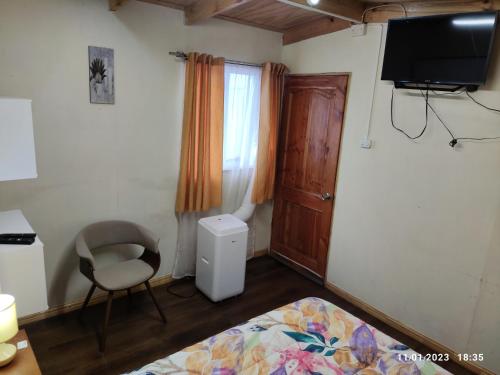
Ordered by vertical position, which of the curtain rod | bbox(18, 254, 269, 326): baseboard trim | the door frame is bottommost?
bbox(18, 254, 269, 326): baseboard trim

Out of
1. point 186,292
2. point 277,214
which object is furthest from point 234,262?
point 277,214

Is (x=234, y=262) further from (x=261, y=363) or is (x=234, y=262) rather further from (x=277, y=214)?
(x=261, y=363)

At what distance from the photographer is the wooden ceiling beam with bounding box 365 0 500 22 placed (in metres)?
2.25

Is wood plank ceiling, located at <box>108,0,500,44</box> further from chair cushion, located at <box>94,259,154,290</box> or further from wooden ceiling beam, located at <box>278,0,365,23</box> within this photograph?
chair cushion, located at <box>94,259,154,290</box>

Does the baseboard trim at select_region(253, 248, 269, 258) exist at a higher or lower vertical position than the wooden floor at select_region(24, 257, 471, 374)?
higher

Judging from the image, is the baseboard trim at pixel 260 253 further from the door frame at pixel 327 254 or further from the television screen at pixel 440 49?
the television screen at pixel 440 49

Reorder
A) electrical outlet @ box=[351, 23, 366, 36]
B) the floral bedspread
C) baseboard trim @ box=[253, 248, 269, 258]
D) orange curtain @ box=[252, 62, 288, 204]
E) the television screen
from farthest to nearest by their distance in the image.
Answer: baseboard trim @ box=[253, 248, 269, 258]
orange curtain @ box=[252, 62, 288, 204]
electrical outlet @ box=[351, 23, 366, 36]
the television screen
the floral bedspread

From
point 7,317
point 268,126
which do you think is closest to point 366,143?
point 268,126

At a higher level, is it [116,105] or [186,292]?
[116,105]

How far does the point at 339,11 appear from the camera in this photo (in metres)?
2.67

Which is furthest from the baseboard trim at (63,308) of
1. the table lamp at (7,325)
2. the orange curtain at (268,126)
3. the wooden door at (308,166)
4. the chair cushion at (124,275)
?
the wooden door at (308,166)

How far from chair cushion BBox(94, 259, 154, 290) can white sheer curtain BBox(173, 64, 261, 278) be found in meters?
0.66

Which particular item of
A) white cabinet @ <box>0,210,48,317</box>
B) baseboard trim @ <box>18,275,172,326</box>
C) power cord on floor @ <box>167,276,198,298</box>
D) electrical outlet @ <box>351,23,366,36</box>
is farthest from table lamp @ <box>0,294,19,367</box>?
electrical outlet @ <box>351,23,366,36</box>

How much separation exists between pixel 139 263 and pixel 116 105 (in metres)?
1.25
